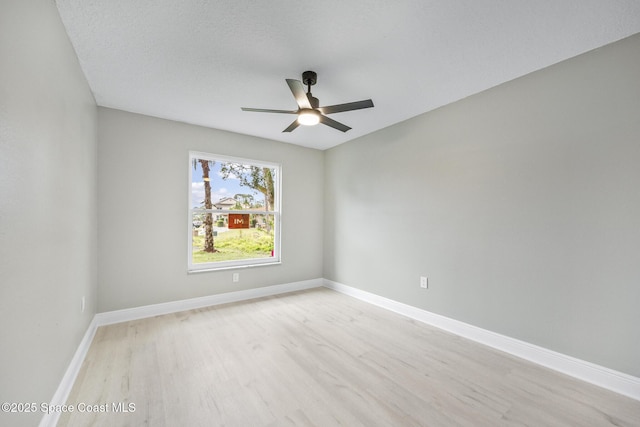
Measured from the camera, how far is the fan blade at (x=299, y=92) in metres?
2.01

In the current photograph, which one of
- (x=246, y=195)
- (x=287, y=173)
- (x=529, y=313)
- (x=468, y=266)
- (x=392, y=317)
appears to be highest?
(x=287, y=173)

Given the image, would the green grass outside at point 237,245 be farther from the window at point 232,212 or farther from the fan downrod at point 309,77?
the fan downrod at point 309,77

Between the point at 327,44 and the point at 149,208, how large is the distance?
2848mm

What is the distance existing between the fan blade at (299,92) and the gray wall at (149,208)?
2.03m

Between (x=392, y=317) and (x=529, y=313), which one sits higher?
(x=529, y=313)

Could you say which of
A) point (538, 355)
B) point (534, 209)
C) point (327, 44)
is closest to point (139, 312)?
point (327, 44)

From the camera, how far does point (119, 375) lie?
2.06 meters

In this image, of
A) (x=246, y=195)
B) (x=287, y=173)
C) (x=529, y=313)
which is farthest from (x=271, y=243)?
(x=529, y=313)

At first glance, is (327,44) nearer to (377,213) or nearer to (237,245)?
(377,213)

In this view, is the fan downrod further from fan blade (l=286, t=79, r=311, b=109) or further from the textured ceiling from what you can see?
fan blade (l=286, t=79, r=311, b=109)

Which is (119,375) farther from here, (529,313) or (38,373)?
(529,313)

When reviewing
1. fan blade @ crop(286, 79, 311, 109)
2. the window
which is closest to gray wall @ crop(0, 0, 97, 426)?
fan blade @ crop(286, 79, 311, 109)

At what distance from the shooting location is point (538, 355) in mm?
2281

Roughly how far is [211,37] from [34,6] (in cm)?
92
